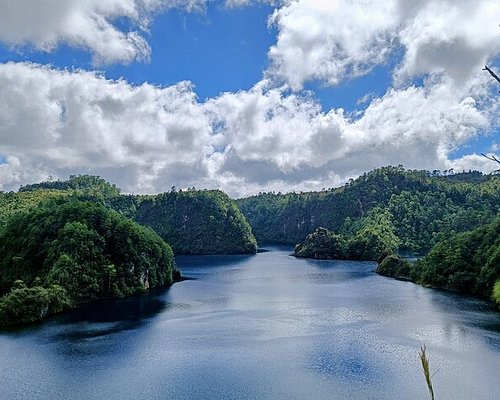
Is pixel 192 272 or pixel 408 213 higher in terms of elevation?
pixel 408 213

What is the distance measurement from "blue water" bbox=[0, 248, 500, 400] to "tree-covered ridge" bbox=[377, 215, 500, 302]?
4268 millimetres

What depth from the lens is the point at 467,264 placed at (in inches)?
3295

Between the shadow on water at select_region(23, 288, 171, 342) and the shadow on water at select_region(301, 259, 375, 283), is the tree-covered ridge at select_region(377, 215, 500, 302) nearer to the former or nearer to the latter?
the shadow on water at select_region(301, 259, 375, 283)

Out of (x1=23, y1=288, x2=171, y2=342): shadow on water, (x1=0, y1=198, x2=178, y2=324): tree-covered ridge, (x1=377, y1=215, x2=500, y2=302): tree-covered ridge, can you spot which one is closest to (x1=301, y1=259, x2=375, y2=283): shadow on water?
(x1=377, y1=215, x2=500, y2=302): tree-covered ridge

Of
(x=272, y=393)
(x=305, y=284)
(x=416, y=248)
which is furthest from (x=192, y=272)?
(x=272, y=393)

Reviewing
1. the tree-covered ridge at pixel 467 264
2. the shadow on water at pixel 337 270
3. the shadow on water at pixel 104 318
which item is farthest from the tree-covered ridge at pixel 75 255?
the tree-covered ridge at pixel 467 264

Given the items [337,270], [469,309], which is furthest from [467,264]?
[337,270]

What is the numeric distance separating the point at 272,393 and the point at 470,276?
184ft

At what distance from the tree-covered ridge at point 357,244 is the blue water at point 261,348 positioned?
205 feet

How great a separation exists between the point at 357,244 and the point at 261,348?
4133 inches

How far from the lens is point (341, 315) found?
6531 cm

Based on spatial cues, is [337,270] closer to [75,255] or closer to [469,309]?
[469,309]

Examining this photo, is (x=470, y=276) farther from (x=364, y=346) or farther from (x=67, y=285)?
A: (x=67, y=285)

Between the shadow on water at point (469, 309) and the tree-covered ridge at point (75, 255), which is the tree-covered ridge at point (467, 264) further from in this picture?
the tree-covered ridge at point (75, 255)
